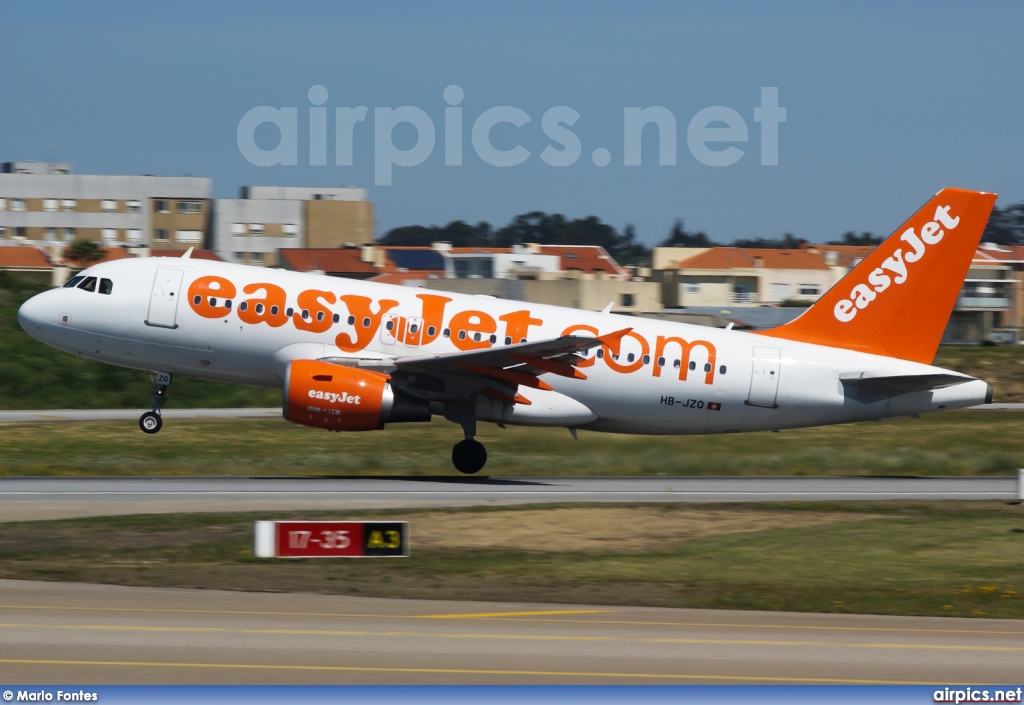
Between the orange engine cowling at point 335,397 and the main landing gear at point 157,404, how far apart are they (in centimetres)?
366

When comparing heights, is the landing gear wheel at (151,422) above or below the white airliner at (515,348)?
below

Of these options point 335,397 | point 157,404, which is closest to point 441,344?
point 335,397

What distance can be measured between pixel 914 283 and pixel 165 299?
18.4 metres

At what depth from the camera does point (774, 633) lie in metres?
14.7

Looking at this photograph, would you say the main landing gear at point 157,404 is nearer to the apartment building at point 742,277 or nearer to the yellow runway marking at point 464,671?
the yellow runway marking at point 464,671

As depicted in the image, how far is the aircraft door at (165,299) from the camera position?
28.7 meters

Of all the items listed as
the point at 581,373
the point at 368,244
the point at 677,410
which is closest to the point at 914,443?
the point at 677,410

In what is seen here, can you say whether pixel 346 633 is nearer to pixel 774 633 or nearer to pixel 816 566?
pixel 774 633

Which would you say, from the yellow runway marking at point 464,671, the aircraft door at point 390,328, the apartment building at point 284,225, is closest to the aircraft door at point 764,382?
the aircraft door at point 390,328

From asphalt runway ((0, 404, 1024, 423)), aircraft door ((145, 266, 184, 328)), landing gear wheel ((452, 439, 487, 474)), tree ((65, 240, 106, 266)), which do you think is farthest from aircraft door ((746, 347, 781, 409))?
tree ((65, 240, 106, 266))

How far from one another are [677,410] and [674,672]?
1769 centimetres

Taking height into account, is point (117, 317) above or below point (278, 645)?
above

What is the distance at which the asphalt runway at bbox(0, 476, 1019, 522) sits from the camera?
24406 mm

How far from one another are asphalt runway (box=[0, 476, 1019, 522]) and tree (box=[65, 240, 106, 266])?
3182 inches
